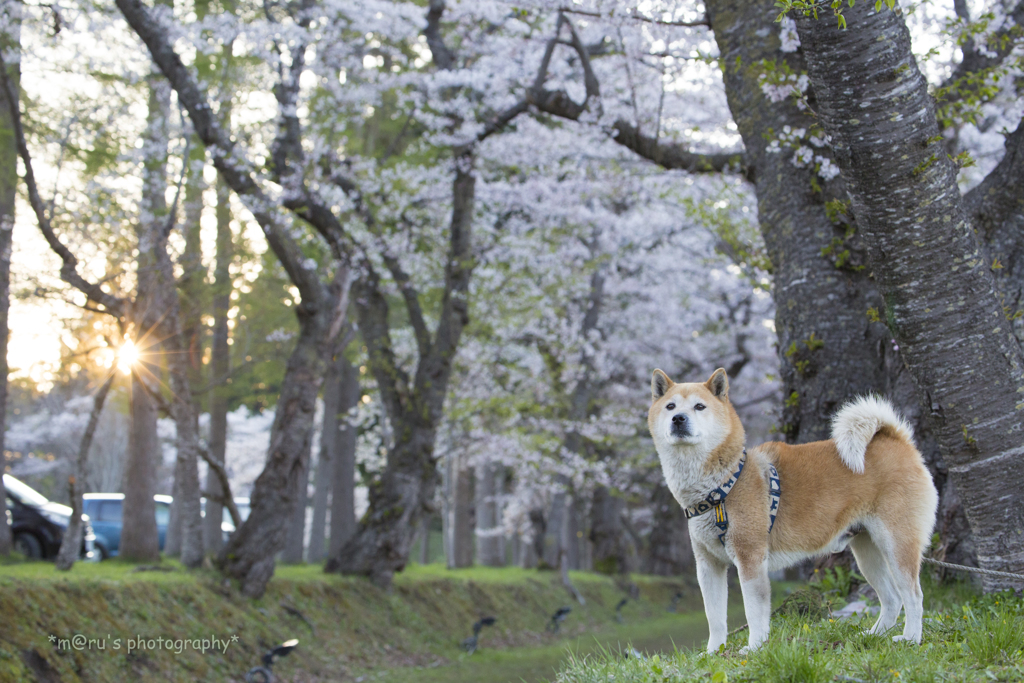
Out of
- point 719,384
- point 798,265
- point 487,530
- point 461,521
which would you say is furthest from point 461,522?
point 719,384

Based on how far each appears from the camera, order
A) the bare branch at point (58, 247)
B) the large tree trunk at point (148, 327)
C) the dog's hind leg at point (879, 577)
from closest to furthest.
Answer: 1. the dog's hind leg at point (879, 577)
2. the bare branch at point (58, 247)
3. the large tree trunk at point (148, 327)

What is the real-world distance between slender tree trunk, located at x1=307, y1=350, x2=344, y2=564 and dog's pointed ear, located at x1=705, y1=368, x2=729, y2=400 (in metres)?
13.8

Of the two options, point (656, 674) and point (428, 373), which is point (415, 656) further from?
point (656, 674)

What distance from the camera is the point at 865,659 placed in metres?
3.29

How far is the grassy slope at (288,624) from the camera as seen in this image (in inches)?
273

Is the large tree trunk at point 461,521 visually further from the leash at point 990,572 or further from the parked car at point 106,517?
the leash at point 990,572

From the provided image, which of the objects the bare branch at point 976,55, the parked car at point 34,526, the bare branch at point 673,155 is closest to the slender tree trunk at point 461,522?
the parked car at point 34,526

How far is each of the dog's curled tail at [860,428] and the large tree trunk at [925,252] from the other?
1.60 ft

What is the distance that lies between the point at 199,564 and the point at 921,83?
9.78m

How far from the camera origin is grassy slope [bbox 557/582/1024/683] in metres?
3.07

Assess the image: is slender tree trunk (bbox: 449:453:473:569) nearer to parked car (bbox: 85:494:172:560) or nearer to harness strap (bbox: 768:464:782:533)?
parked car (bbox: 85:494:172:560)

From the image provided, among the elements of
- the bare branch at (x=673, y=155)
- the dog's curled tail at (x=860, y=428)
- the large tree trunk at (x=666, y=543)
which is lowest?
the large tree trunk at (x=666, y=543)

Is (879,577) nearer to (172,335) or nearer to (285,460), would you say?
(285,460)

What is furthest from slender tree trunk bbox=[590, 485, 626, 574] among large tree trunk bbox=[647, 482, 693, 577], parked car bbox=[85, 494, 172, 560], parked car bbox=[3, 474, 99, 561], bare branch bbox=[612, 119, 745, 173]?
bare branch bbox=[612, 119, 745, 173]
